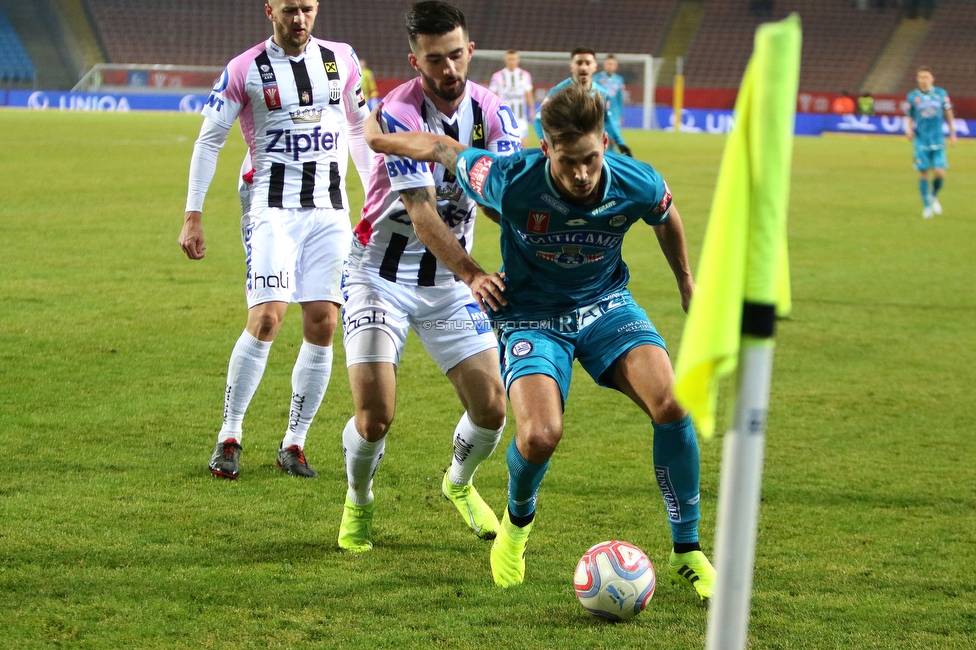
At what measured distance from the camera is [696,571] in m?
3.83

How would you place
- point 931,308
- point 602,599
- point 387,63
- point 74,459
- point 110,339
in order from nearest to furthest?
point 602,599 < point 74,459 < point 110,339 < point 931,308 < point 387,63

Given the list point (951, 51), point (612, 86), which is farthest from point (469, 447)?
point (951, 51)

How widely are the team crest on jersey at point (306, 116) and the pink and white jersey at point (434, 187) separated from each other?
3.77 ft

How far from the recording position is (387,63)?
47531 millimetres

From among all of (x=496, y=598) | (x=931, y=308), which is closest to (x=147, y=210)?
(x=931, y=308)

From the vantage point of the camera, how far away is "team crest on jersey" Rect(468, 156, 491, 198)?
3822 millimetres

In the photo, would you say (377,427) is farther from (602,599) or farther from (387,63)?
(387,63)

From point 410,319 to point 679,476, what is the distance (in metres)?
1.26

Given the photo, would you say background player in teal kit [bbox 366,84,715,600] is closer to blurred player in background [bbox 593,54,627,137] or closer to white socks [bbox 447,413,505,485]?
white socks [bbox 447,413,505,485]

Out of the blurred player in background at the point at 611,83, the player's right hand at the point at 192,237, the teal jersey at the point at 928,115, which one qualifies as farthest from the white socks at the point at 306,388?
the blurred player in background at the point at 611,83

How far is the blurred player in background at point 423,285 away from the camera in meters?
4.11

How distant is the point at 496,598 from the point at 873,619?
4.00ft

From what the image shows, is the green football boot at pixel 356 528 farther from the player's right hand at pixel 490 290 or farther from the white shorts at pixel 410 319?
the player's right hand at pixel 490 290

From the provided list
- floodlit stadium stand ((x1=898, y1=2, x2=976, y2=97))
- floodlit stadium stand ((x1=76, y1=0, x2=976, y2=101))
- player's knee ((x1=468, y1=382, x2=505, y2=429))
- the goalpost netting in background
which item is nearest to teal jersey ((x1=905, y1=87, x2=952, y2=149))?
player's knee ((x1=468, y1=382, x2=505, y2=429))
